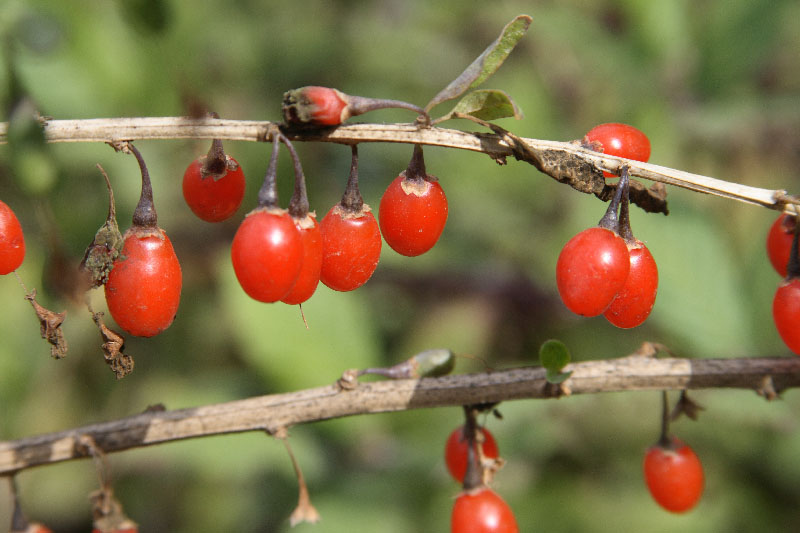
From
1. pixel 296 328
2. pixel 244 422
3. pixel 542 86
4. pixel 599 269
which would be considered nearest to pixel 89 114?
pixel 296 328

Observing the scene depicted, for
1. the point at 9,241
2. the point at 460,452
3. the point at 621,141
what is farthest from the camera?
the point at 460,452

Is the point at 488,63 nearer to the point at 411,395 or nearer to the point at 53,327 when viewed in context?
the point at 411,395

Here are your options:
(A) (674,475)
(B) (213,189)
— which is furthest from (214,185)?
(A) (674,475)

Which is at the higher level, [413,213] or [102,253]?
[413,213]

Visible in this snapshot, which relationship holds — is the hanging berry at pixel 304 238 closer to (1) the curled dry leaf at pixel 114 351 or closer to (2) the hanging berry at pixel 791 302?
(1) the curled dry leaf at pixel 114 351

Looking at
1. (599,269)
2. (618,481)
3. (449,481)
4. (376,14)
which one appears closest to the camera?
(599,269)

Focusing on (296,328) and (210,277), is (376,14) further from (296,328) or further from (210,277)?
(296,328)

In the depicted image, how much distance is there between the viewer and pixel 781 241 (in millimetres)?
2443

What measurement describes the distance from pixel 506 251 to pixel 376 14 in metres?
2.78

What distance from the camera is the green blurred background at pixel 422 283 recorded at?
3648 millimetres

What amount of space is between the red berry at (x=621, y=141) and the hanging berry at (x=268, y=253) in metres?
0.94

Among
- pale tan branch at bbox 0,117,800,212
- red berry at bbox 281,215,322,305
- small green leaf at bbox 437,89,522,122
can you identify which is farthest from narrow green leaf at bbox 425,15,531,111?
red berry at bbox 281,215,322,305

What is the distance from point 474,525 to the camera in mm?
2471

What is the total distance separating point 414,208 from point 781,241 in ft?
4.08
